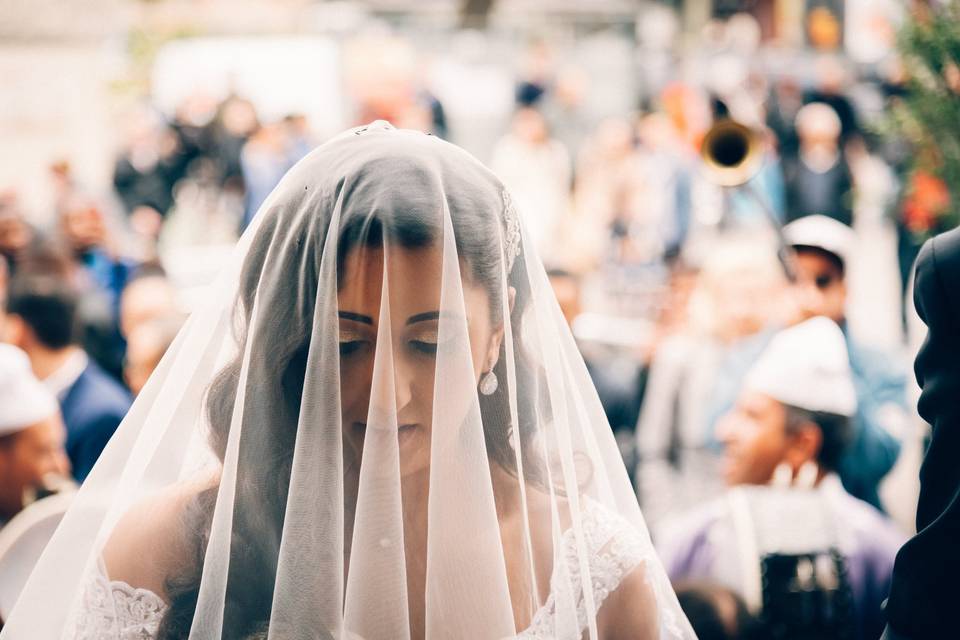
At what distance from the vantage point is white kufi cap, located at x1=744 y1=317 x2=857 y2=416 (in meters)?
3.20

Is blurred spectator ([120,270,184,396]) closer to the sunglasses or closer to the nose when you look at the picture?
the nose

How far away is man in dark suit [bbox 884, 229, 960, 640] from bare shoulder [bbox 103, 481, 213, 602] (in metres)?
1.15

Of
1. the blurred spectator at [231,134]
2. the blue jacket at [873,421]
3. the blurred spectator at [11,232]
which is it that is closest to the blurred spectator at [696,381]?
the blue jacket at [873,421]

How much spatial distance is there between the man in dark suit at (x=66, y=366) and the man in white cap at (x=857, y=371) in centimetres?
269

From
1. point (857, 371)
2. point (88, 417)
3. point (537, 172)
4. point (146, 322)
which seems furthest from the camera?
point (537, 172)

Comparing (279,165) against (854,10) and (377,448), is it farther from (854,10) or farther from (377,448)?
(854,10)

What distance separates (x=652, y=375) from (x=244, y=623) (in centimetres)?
358

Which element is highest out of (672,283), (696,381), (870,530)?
(672,283)

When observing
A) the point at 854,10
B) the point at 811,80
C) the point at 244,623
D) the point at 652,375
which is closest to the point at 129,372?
the point at 652,375

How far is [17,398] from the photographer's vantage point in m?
2.96

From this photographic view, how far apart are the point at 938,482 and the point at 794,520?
1.26 meters

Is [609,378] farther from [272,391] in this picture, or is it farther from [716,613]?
[272,391]

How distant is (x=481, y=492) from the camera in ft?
5.42

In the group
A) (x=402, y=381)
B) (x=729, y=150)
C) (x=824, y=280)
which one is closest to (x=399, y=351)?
(x=402, y=381)
